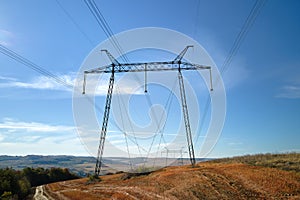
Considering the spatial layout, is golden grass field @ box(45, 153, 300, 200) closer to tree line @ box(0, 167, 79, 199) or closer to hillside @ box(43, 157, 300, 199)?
hillside @ box(43, 157, 300, 199)

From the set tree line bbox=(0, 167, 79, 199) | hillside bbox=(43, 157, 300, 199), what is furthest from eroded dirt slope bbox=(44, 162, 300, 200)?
tree line bbox=(0, 167, 79, 199)

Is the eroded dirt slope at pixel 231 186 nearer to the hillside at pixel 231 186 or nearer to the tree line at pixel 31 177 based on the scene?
the hillside at pixel 231 186

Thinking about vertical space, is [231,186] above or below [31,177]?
above

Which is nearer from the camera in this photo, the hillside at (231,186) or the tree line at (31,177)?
the hillside at (231,186)

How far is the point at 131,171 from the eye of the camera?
5934 cm

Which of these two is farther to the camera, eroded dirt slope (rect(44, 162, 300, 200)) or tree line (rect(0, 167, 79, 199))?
tree line (rect(0, 167, 79, 199))

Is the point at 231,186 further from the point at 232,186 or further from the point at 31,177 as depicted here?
the point at 31,177

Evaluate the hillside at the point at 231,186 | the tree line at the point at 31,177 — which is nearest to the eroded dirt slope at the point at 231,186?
the hillside at the point at 231,186

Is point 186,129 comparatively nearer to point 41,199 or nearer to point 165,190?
point 165,190

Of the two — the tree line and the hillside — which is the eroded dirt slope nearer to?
the hillside

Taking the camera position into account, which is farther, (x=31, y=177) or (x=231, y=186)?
(x=31, y=177)

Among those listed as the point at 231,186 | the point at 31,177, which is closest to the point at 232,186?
the point at 231,186

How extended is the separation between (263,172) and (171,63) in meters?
22.3

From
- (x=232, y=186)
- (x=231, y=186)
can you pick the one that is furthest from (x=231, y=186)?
(x=232, y=186)
